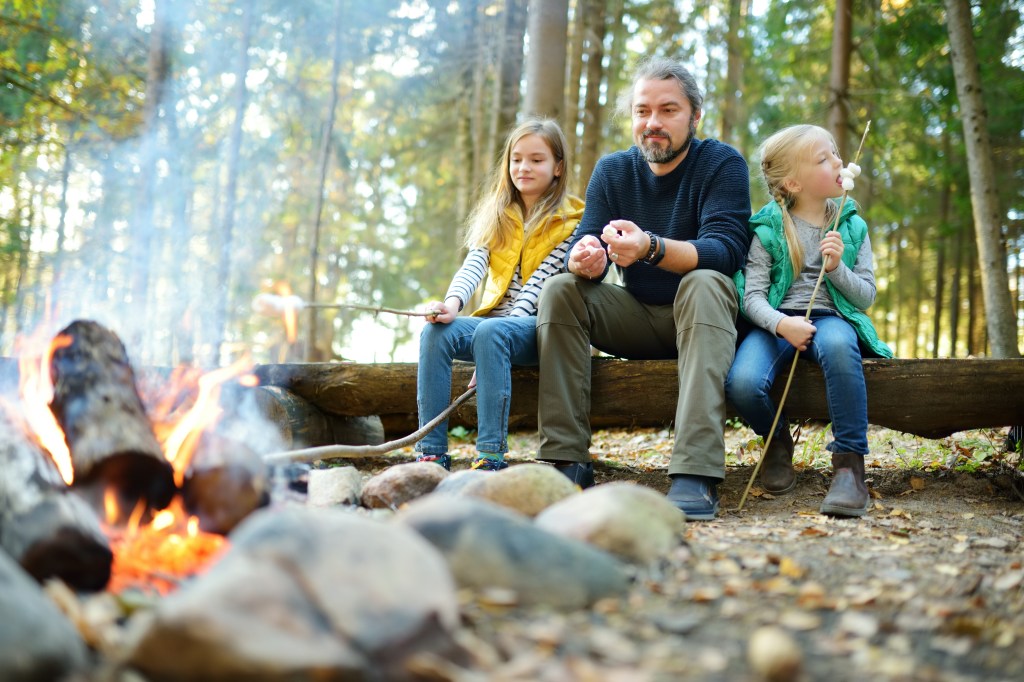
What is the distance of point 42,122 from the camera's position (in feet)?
34.2

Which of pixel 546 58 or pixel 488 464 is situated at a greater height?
pixel 546 58

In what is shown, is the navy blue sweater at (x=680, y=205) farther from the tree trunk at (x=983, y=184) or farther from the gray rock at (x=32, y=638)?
the tree trunk at (x=983, y=184)

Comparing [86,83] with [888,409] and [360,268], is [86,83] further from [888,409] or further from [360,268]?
[888,409]

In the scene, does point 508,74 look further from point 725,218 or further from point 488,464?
point 488,464

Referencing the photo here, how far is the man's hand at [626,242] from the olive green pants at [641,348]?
274mm

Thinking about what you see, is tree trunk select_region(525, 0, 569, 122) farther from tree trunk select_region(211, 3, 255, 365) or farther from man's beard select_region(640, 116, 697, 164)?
tree trunk select_region(211, 3, 255, 365)

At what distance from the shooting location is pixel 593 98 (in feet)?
32.7

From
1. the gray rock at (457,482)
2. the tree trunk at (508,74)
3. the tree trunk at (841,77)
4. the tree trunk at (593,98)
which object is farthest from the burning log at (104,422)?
the tree trunk at (841,77)

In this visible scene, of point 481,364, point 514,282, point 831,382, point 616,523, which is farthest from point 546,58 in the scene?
point 616,523

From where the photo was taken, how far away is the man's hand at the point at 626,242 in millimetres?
3473

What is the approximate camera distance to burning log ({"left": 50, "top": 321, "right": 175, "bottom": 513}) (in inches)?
97.7

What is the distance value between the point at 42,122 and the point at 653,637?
37.9 feet

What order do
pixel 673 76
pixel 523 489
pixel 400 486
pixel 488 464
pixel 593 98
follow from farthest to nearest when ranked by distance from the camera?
pixel 593 98, pixel 673 76, pixel 488 464, pixel 400 486, pixel 523 489

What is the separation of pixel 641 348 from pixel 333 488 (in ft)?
5.67
